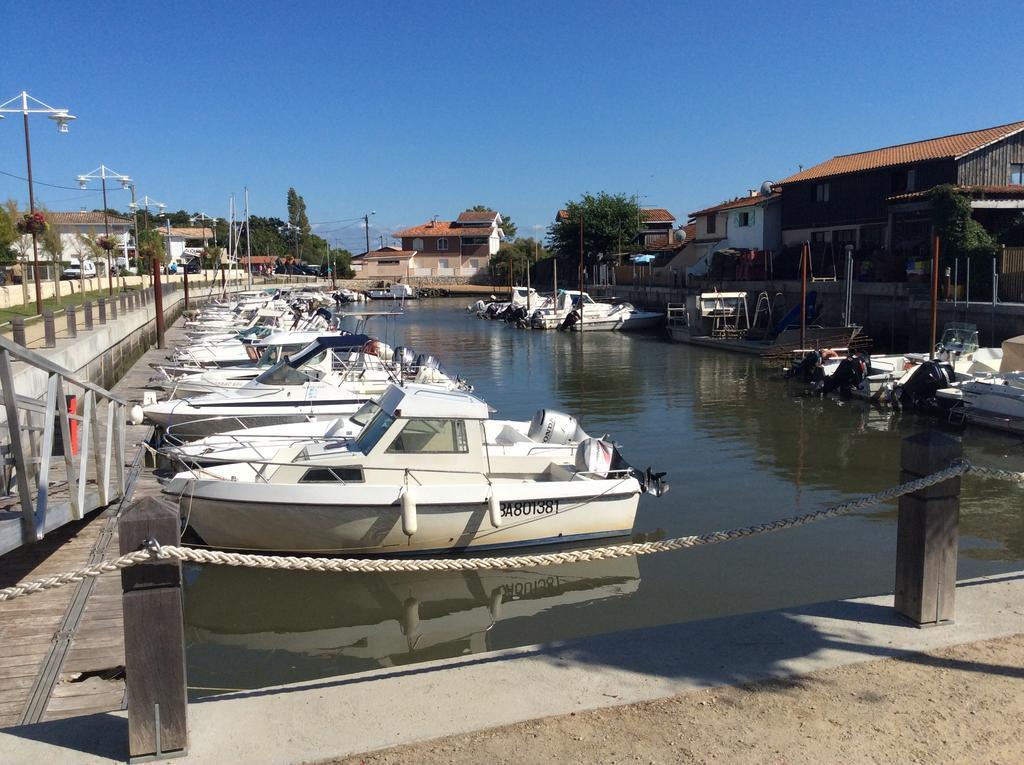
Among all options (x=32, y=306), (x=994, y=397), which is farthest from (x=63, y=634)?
(x=32, y=306)

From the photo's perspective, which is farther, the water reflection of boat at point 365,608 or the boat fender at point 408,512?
the boat fender at point 408,512

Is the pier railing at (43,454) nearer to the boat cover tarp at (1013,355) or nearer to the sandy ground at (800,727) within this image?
the sandy ground at (800,727)

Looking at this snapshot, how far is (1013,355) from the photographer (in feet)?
70.0

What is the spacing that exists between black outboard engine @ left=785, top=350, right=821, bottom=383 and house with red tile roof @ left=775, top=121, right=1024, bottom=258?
1279cm

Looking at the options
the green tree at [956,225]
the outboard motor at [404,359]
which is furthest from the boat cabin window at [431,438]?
the green tree at [956,225]

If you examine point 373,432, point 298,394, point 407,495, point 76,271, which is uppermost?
point 76,271

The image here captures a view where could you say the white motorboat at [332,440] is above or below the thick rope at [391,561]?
below

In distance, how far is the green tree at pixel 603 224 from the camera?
3007 inches

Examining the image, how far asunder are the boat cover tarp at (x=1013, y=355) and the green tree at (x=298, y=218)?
13573cm

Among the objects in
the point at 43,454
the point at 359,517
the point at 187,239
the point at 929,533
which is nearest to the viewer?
the point at 929,533

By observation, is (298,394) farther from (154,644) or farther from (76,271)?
(76,271)

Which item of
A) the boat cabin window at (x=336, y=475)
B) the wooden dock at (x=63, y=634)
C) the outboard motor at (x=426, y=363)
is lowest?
the wooden dock at (x=63, y=634)

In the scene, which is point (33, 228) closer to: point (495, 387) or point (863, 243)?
point (495, 387)

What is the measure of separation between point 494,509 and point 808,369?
816 inches
